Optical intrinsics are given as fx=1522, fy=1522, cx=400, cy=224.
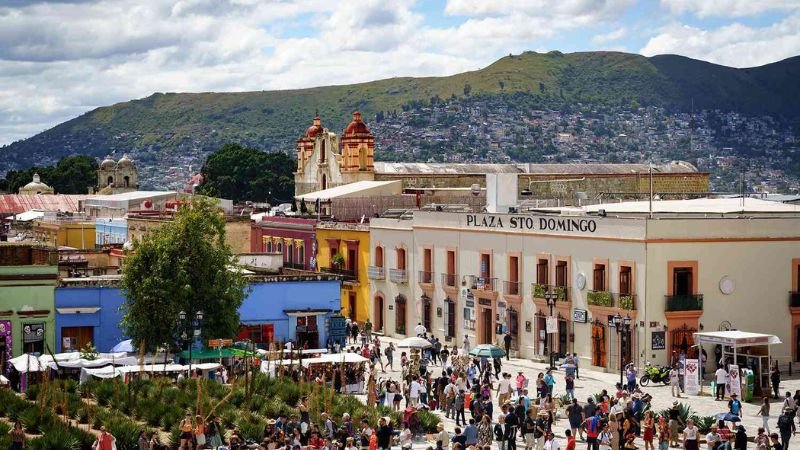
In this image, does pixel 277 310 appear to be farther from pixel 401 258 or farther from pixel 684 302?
pixel 684 302

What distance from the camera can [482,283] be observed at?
52188 millimetres

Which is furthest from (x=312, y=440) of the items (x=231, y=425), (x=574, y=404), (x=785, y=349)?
(x=785, y=349)

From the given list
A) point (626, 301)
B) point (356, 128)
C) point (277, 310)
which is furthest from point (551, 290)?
point (356, 128)

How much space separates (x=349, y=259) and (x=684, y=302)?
839 inches

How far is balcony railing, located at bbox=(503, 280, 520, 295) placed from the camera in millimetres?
50281

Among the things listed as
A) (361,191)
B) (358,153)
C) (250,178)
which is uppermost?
(358,153)

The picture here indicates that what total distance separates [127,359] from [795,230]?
20.2 metres

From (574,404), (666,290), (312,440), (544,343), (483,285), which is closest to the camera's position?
(312,440)

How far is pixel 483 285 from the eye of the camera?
171 ft

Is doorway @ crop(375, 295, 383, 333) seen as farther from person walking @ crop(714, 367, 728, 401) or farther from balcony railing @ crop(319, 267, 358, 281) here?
person walking @ crop(714, 367, 728, 401)

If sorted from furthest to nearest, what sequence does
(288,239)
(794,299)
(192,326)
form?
(288,239) → (794,299) → (192,326)

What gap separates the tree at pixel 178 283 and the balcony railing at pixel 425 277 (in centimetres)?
1251

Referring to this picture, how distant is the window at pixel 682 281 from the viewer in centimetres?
4456

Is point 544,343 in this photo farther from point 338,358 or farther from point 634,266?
point 338,358
